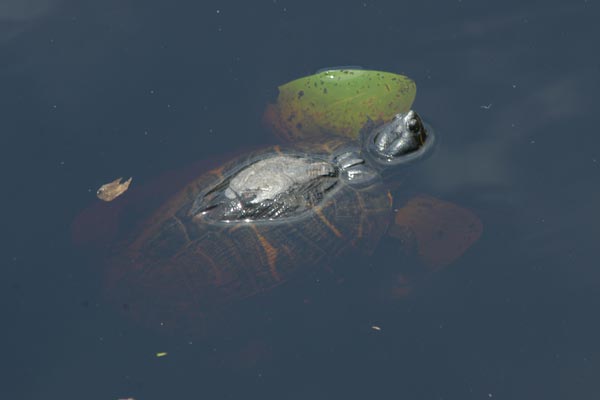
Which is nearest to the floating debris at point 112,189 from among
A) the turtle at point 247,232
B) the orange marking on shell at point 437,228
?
the turtle at point 247,232

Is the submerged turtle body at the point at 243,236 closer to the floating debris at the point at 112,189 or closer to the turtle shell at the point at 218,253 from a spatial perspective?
the turtle shell at the point at 218,253

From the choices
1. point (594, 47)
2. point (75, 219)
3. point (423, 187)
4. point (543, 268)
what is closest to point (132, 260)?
point (75, 219)

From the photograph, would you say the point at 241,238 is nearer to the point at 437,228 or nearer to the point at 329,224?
the point at 329,224

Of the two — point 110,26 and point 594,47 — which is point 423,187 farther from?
point 110,26

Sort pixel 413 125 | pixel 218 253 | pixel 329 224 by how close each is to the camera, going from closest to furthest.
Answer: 1. pixel 218 253
2. pixel 329 224
3. pixel 413 125

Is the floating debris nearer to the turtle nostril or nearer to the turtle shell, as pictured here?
the turtle shell

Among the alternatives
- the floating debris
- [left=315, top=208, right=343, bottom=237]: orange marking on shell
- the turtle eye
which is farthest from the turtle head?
the floating debris

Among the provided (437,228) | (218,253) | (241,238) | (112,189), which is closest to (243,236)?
(241,238)
